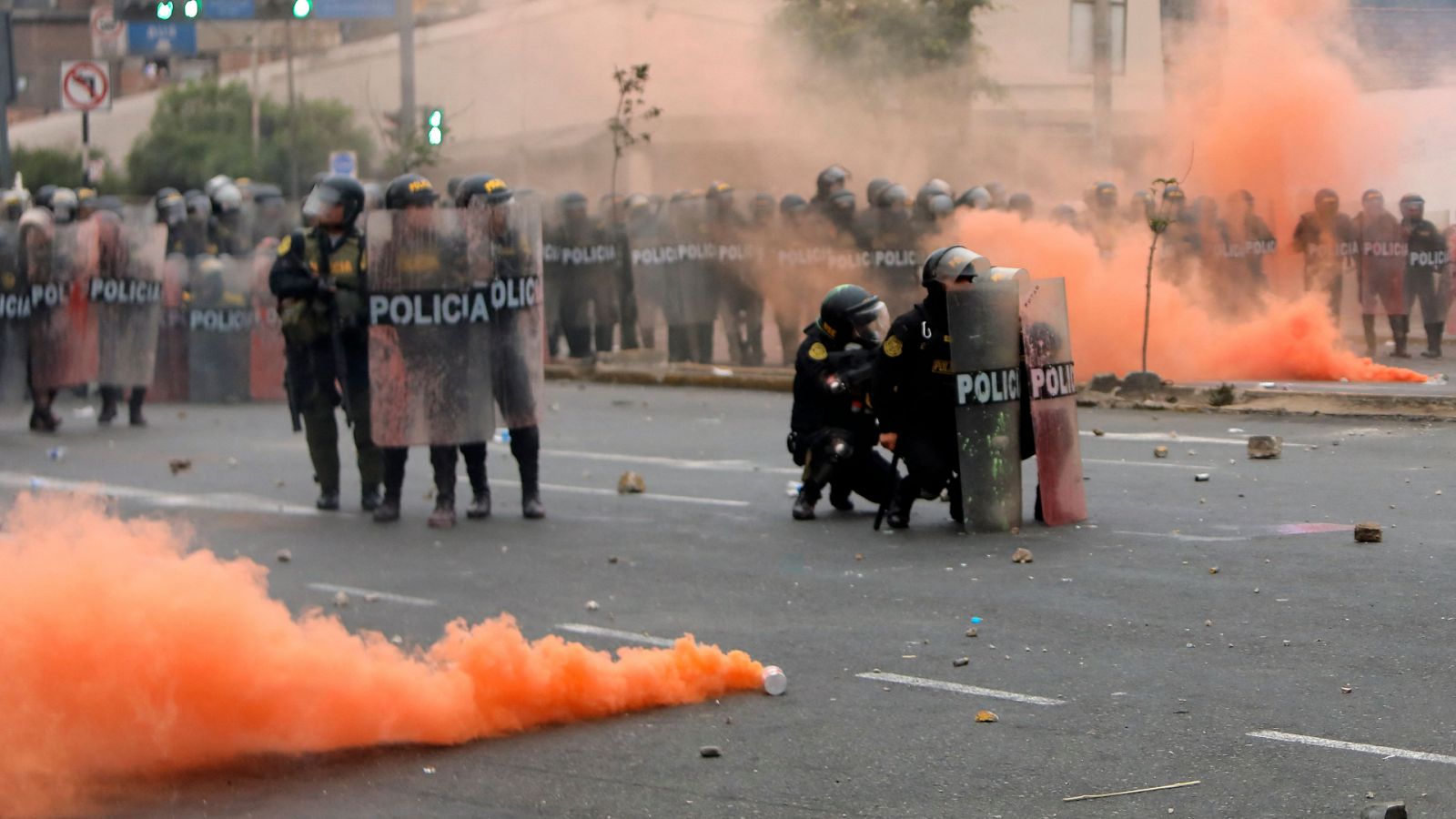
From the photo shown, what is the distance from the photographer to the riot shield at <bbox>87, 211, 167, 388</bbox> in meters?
16.0

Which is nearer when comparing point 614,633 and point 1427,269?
point 614,633

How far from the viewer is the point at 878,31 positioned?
32562 mm

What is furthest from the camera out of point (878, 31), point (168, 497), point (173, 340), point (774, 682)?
point (878, 31)

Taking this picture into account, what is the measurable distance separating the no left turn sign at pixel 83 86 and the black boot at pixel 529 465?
15476mm

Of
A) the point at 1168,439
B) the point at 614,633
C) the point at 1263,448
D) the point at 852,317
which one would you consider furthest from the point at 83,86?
the point at 614,633

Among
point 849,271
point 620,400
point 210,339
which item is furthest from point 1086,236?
point 210,339

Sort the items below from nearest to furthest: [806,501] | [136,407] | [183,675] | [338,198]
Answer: [183,675] < [806,501] < [338,198] < [136,407]

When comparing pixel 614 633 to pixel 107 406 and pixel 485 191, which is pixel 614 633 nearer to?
pixel 485 191

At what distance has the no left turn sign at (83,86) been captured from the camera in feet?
78.2

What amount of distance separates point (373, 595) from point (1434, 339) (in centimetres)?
1548

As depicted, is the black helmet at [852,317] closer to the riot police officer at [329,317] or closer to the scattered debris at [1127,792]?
the riot police officer at [329,317]

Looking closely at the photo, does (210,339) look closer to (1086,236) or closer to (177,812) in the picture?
(1086,236)

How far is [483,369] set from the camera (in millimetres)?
10328

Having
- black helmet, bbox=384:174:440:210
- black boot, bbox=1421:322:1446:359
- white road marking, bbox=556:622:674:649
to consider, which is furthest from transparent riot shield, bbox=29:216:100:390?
black boot, bbox=1421:322:1446:359
